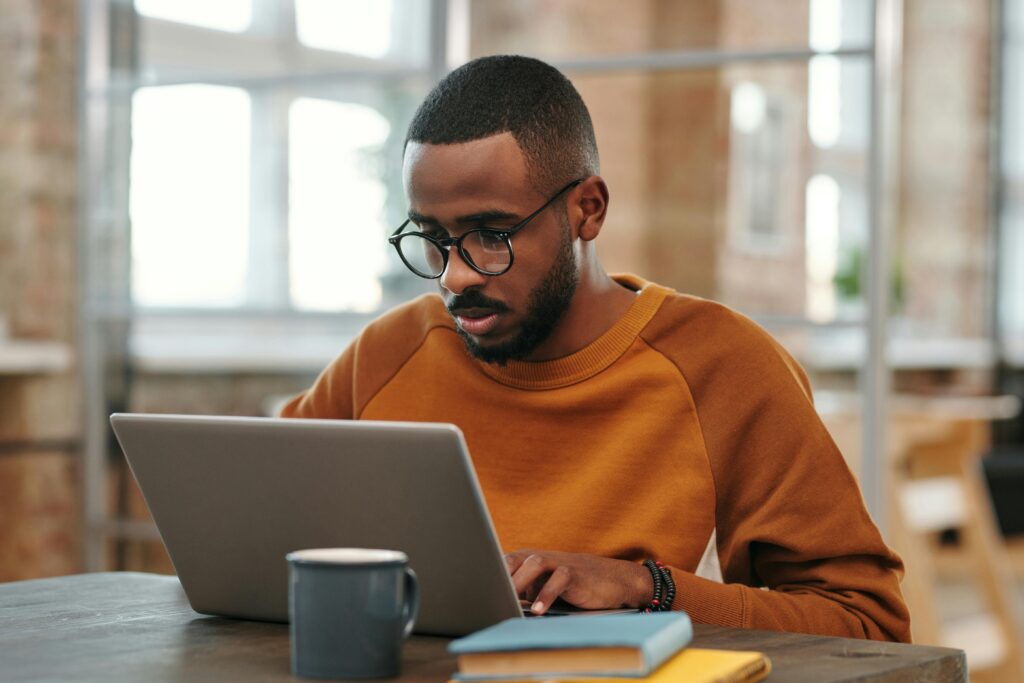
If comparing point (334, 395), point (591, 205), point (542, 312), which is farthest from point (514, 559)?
point (334, 395)

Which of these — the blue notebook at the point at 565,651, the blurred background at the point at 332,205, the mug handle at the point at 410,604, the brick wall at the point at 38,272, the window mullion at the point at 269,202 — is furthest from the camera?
the brick wall at the point at 38,272

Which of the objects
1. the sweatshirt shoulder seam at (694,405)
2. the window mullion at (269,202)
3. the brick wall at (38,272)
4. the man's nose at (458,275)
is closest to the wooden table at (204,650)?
the sweatshirt shoulder seam at (694,405)

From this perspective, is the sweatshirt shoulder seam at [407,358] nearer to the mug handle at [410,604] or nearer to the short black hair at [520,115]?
the short black hair at [520,115]

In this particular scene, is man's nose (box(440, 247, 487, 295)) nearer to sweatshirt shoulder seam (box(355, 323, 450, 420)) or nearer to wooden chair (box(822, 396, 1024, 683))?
sweatshirt shoulder seam (box(355, 323, 450, 420))

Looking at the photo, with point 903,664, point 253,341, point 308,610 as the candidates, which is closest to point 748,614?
point 903,664

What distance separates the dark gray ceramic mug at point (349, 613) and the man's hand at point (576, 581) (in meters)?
0.19

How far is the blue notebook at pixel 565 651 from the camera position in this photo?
992mm

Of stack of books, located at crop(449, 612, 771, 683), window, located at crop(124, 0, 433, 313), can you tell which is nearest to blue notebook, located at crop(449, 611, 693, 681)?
stack of books, located at crop(449, 612, 771, 683)

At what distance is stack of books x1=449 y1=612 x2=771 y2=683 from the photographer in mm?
994

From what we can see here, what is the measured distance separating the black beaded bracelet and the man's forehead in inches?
16.6

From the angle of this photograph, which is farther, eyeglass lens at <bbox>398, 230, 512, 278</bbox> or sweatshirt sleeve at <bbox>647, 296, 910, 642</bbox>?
eyeglass lens at <bbox>398, 230, 512, 278</bbox>

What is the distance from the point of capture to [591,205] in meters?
1.68

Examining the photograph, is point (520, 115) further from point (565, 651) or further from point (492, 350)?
point (565, 651)

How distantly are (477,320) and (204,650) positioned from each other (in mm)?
503
